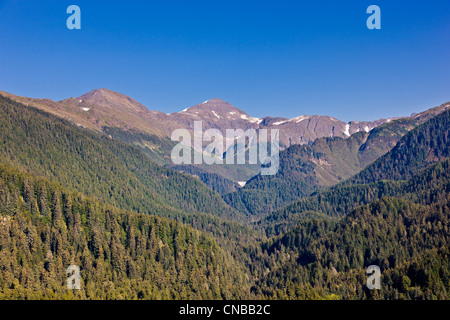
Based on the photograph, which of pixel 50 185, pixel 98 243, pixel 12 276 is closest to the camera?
pixel 12 276

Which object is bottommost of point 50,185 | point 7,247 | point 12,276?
point 12,276

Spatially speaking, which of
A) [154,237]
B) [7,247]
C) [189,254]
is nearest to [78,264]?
[7,247]

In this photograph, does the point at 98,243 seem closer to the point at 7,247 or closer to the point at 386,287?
the point at 7,247

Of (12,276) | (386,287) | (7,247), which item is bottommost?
(386,287)

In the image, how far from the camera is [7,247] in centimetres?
14012

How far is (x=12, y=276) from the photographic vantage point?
127 meters
